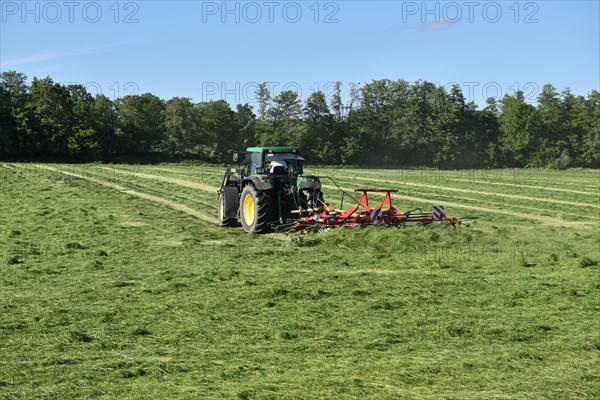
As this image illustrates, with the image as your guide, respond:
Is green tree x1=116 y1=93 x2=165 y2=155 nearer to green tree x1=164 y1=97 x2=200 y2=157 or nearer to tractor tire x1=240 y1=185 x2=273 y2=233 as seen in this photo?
green tree x1=164 y1=97 x2=200 y2=157

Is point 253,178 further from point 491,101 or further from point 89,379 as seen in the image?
point 491,101

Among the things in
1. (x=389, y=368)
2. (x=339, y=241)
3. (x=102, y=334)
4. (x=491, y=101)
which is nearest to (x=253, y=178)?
(x=339, y=241)

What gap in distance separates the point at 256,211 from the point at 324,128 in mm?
48518

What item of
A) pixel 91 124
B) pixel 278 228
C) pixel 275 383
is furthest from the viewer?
pixel 91 124

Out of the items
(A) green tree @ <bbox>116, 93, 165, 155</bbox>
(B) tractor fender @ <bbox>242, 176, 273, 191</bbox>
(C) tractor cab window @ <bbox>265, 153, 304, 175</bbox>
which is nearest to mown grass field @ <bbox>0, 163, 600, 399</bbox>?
(B) tractor fender @ <bbox>242, 176, 273, 191</bbox>

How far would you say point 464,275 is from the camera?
1000 centimetres

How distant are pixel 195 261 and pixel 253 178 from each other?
4.31 m

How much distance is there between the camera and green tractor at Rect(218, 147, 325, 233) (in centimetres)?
1451

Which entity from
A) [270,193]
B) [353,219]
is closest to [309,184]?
[270,193]

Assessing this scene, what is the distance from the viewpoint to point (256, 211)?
14.5 m

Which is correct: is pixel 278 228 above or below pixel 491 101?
below

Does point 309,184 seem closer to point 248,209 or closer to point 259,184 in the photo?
point 259,184

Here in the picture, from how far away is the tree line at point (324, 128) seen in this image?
5103cm

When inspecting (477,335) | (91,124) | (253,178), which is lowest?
(477,335)
